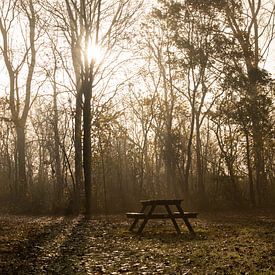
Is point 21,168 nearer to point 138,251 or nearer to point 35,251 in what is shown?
point 35,251

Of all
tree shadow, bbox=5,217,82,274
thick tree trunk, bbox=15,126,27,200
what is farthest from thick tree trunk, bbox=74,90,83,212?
tree shadow, bbox=5,217,82,274

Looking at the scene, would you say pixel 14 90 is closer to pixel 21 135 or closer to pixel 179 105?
pixel 21 135

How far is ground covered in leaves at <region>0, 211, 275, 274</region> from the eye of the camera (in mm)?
8789

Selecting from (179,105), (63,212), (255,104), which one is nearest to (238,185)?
(255,104)

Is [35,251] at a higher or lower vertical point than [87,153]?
lower

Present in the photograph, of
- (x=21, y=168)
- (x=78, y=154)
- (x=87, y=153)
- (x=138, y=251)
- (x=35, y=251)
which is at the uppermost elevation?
(x=78, y=154)

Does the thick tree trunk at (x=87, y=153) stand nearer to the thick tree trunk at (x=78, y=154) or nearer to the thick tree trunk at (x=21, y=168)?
the thick tree trunk at (x=78, y=154)

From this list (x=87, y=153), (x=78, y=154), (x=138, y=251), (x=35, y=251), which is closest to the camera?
(x=138, y=251)

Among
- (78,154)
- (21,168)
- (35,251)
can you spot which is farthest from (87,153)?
(35,251)

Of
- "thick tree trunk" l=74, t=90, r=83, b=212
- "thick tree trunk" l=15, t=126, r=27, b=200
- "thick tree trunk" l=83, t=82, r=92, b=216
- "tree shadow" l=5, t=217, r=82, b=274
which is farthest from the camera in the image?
"thick tree trunk" l=15, t=126, r=27, b=200

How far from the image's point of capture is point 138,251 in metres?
11.0

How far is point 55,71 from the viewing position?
30703 mm

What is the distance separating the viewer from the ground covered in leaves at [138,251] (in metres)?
8.79

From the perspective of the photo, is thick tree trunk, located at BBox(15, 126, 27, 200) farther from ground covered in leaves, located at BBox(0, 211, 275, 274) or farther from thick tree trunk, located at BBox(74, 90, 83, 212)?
ground covered in leaves, located at BBox(0, 211, 275, 274)
